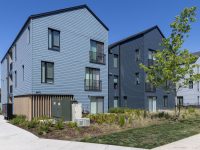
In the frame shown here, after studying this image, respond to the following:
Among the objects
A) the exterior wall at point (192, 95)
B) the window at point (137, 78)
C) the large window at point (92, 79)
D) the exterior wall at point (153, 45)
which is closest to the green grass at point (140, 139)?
the large window at point (92, 79)

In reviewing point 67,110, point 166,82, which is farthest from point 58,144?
point 166,82

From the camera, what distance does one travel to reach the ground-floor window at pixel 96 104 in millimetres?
28312

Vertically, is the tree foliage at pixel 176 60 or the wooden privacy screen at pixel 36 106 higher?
the tree foliage at pixel 176 60

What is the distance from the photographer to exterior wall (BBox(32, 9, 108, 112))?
77.5ft

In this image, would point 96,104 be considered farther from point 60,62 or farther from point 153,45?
point 153,45

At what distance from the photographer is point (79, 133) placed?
555 inches

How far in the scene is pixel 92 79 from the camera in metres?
28.6

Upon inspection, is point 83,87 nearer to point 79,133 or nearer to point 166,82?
point 166,82

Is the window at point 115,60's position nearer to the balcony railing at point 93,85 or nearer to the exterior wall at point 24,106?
the balcony railing at point 93,85

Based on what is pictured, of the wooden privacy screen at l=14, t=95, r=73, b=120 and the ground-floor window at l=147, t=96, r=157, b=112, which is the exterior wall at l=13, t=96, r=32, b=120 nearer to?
the wooden privacy screen at l=14, t=95, r=73, b=120

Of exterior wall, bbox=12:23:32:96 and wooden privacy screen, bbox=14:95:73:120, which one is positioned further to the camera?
exterior wall, bbox=12:23:32:96

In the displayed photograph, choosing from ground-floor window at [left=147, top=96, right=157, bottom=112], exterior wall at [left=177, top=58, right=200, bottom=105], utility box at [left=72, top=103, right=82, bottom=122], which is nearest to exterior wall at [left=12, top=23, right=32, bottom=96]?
utility box at [left=72, top=103, right=82, bottom=122]

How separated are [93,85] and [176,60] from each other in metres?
10.6

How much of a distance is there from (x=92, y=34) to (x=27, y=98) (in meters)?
11.4
